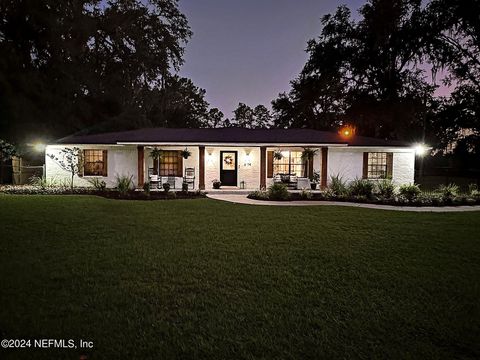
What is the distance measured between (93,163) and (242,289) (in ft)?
48.9

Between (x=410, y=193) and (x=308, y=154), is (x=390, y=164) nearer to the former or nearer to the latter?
(x=308, y=154)

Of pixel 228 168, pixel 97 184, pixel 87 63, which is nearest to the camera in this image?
pixel 97 184

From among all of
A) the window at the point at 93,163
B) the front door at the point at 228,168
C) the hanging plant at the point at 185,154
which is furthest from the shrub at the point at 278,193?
the window at the point at 93,163

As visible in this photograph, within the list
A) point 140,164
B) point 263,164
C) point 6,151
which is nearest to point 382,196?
point 263,164

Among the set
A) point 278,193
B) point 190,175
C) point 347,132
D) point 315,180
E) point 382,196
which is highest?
point 347,132

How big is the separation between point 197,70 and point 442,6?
19.1 metres

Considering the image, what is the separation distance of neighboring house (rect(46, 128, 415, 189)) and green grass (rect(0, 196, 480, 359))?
27.0 ft

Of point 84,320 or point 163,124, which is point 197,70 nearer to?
point 163,124

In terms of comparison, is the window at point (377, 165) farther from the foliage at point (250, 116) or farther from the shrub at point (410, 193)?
the foliage at point (250, 116)

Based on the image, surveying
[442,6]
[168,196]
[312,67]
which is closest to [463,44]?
[442,6]

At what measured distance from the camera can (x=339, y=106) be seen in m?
32.2

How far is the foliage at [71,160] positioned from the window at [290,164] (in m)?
9.97

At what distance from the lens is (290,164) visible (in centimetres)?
1780

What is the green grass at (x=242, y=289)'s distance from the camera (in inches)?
117
